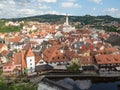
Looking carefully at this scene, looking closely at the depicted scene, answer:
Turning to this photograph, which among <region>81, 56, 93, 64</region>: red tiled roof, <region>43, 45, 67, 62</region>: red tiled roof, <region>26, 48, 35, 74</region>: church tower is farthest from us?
<region>43, 45, 67, 62</region>: red tiled roof

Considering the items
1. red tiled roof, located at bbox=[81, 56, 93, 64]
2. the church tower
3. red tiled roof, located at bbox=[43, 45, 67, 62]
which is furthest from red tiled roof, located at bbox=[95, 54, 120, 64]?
the church tower

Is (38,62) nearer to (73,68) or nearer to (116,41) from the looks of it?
(73,68)

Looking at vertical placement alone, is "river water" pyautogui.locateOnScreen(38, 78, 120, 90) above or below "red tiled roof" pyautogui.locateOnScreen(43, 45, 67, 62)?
above

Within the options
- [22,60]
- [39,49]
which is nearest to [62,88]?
[22,60]

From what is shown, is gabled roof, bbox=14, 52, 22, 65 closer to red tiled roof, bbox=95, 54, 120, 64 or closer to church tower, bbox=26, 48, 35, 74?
church tower, bbox=26, 48, 35, 74

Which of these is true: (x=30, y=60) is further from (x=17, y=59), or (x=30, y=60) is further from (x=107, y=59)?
(x=107, y=59)

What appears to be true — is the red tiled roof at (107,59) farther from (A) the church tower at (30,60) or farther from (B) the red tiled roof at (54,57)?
(A) the church tower at (30,60)

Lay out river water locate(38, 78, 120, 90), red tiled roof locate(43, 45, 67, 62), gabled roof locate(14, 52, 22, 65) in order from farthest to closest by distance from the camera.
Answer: red tiled roof locate(43, 45, 67, 62) < gabled roof locate(14, 52, 22, 65) < river water locate(38, 78, 120, 90)

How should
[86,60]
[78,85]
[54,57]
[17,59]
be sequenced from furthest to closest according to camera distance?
[54,57], [86,60], [17,59], [78,85]

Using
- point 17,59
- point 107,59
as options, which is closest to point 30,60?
point 17,59

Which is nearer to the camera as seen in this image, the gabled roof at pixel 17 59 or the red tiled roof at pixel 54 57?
the gabled roof at pixel 17 59

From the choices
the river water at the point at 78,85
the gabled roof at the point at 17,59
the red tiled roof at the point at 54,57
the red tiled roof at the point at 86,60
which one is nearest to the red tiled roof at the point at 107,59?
the red tiled roof at the point at 86,60
